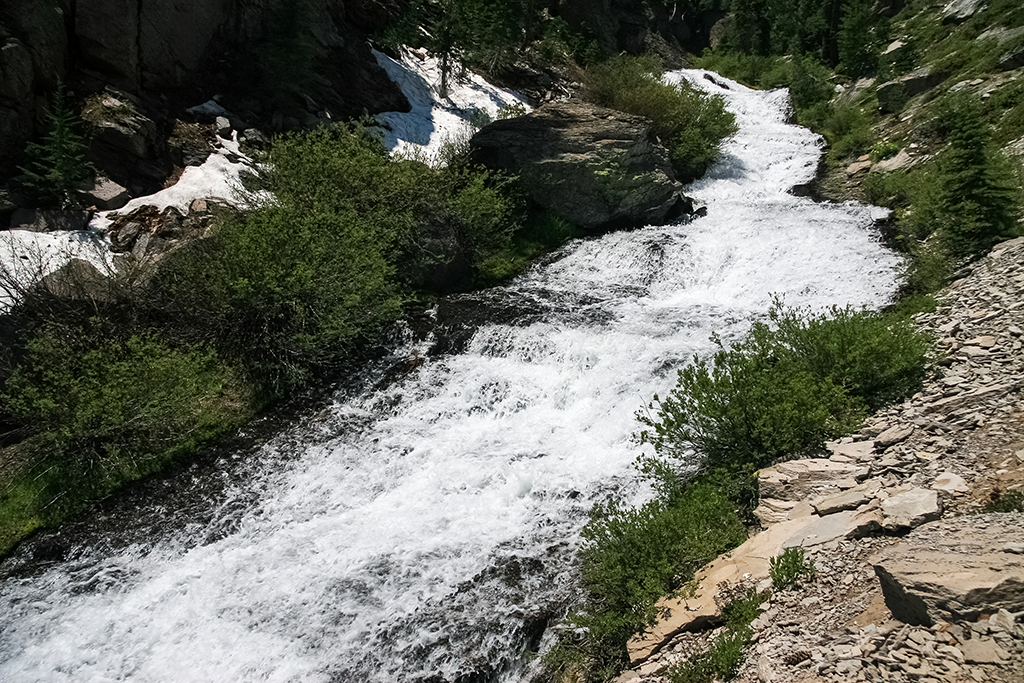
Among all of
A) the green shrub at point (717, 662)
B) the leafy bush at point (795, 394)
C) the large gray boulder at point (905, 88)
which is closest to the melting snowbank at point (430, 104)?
the large gray boulder at point (905, 88)

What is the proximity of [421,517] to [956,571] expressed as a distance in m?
7.51

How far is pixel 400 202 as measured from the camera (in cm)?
1797

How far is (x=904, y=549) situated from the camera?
584cm

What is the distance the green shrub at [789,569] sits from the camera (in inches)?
251

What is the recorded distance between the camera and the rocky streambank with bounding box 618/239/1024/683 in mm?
4773

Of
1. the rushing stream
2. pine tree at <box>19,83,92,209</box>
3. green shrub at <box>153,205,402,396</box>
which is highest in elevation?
pine tree at <box>19,83,92,209</box>

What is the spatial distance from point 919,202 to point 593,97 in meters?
16.4

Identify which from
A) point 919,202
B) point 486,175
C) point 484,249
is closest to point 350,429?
point 484,249

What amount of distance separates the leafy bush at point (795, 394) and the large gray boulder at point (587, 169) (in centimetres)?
1381

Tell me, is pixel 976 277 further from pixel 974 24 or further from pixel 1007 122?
pixel 974 24

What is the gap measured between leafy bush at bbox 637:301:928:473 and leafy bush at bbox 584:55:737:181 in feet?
60.0

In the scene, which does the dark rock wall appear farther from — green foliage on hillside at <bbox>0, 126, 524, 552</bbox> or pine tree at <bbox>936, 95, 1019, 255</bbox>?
pine tree at <bbox>936, 95, 1019, 255</bbox>

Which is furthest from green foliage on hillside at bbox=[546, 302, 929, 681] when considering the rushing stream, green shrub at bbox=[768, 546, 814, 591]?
the rushing stream

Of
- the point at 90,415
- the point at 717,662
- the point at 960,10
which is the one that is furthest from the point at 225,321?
the point at 960,10
